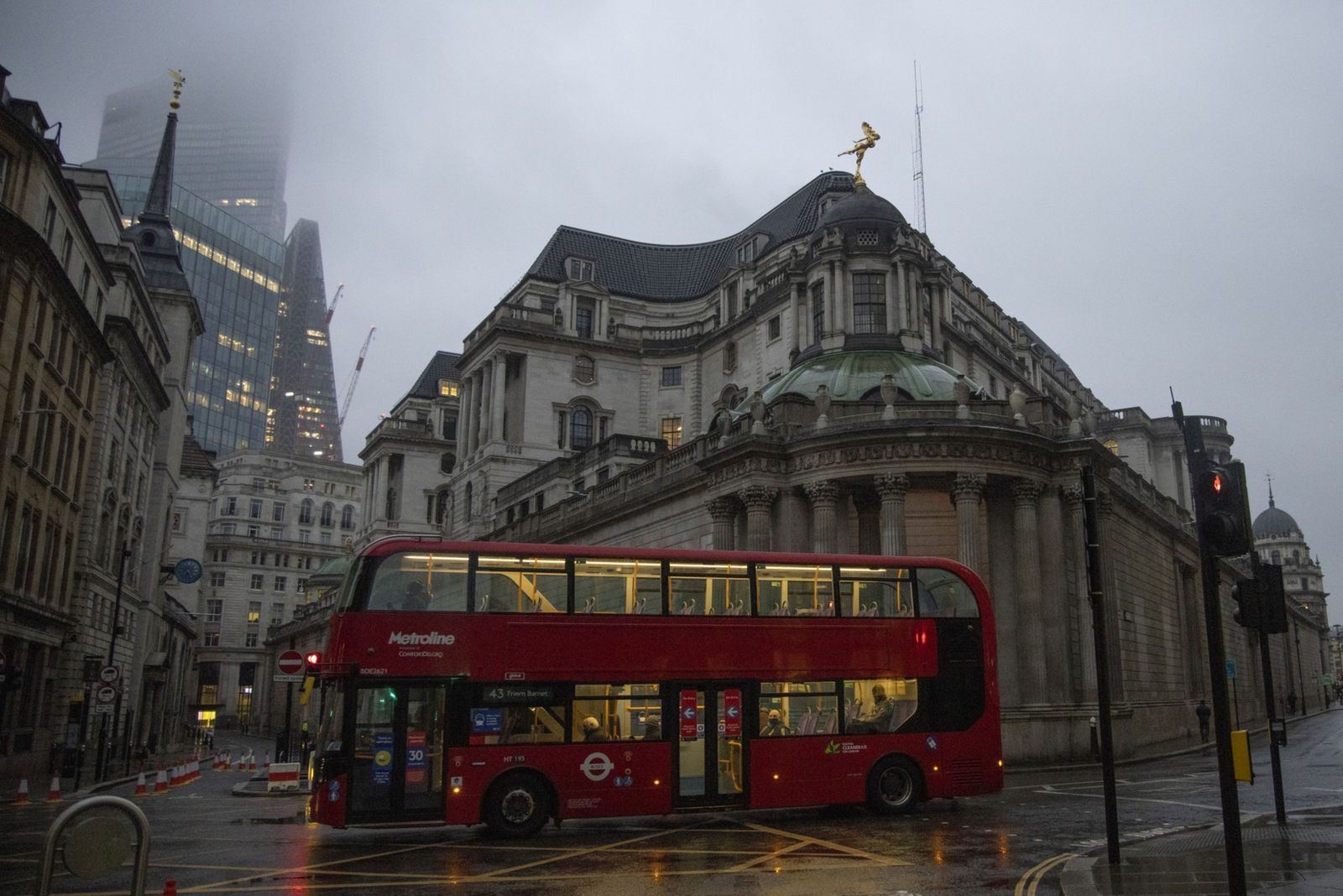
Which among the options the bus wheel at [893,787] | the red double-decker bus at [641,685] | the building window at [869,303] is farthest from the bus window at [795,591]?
the building window at [869,303]

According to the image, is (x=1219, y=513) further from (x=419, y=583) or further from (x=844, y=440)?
(x=844, y=440)

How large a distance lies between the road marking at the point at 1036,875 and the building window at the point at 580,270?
209 feet

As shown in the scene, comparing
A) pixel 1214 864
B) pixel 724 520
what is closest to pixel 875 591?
pixel 1214 864

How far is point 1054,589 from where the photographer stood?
33594 mm

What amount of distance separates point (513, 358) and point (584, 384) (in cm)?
494

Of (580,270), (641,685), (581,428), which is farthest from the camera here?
(580,270)

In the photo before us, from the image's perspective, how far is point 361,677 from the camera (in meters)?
16.0

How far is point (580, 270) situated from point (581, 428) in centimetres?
1290

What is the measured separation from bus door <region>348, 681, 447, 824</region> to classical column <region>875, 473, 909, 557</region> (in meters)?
18.7

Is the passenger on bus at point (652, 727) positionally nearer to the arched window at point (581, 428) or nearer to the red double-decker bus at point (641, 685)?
the red double-decker bus at point (641, 685)

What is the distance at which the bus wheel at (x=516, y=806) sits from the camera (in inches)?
653

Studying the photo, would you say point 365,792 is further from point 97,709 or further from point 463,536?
point 463,536

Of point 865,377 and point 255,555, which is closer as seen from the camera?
point 865,377

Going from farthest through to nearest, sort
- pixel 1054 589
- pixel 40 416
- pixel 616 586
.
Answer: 1. pixel 1054 589
2. pixel 40 416
3. pixel 616 586
